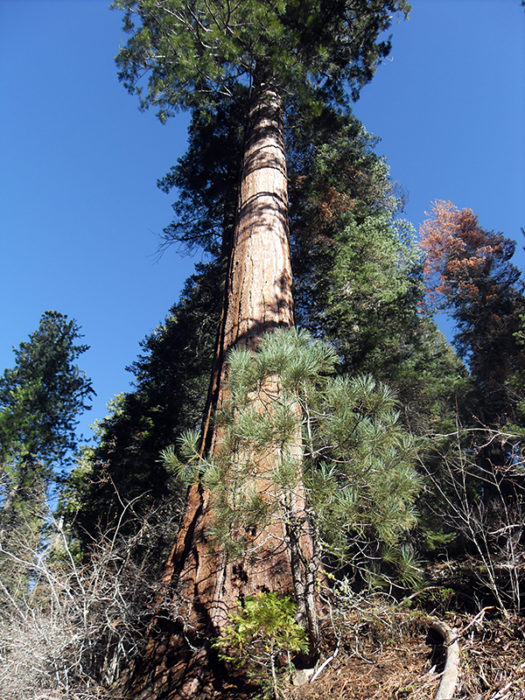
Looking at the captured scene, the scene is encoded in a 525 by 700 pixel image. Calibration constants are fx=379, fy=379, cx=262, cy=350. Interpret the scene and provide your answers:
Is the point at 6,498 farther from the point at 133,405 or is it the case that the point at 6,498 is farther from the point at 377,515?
the point at 377,515

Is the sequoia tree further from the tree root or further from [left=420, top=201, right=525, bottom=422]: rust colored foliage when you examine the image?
[left=420, top=201, right=525, bottom=422]: rust colored foliage

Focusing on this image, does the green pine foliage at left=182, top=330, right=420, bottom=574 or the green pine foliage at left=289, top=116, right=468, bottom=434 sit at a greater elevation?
the green pine foliage at left=289, top=116, right=468, bottom=434

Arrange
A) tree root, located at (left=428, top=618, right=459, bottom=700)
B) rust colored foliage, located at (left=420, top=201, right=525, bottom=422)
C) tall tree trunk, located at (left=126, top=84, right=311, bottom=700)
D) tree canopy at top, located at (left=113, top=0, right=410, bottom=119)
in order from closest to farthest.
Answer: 1. tree root, located at (left=428, top=618, right=459, bottom=700)
2. tall tree trunk, located at (left=126, top=84, right=311, bottom=700)
3. tree canopy at top, located at (left=113, top=0, right=410, bottom=119)
4. rust colored foliage, located at (left=420, top=201, right=525, bottom=422)

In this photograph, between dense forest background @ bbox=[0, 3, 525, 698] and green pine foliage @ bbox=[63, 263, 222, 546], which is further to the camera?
green pine foliage @ bbox=[63, 263, 222, 546]

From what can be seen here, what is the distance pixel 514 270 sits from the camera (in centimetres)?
1673

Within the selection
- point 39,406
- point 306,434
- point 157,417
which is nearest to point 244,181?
point 306,434

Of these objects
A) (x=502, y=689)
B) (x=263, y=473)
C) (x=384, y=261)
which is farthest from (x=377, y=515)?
A: (x=384, y=261)

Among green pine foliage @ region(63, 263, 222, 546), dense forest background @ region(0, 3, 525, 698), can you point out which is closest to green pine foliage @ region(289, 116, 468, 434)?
dense forest background @ region(0, 3, 525, 698)

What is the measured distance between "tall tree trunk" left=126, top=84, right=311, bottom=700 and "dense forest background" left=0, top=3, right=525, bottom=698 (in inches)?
8.5

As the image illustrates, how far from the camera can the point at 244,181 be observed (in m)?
5.29

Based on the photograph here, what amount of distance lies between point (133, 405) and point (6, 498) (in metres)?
3.24

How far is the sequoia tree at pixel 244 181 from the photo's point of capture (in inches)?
86.8

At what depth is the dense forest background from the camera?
6.57 ft

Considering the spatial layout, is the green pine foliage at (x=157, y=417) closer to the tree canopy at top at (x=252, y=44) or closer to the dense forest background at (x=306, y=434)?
the dense forest background at (x=306, y=434)
